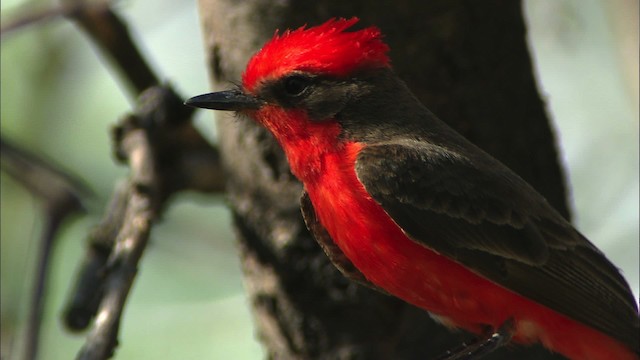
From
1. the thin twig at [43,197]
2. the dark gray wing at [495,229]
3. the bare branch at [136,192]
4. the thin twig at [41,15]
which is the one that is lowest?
the dark gray wing at [495,229]

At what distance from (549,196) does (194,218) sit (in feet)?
7.72

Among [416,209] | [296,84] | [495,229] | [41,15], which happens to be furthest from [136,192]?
[495,229]

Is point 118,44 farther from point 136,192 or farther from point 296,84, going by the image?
point 296,84

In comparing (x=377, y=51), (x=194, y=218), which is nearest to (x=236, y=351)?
(x=194, y=218)

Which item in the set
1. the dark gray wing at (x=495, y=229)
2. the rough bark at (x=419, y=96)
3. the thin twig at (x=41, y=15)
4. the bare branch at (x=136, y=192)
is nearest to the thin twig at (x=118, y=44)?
the thin twig at (x=41, y=15)

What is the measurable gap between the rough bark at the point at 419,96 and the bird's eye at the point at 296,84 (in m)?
0.48

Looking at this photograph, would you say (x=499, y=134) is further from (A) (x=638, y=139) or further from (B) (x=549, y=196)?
(A) (x=638, y=139)

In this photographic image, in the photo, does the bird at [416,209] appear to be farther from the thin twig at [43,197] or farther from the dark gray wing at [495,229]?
the thin twig at [43,197]

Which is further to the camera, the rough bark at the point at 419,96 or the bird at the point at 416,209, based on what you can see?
the rough bark at the point at 419,96

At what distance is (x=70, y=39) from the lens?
657cm

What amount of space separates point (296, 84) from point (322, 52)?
0.61 ft

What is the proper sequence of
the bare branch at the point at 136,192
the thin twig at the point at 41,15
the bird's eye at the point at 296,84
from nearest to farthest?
the bare branch at the point at 136,192 < the bird's eye at the point at 296,84 < the thin twig at the point at 41,15

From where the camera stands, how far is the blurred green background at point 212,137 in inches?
246

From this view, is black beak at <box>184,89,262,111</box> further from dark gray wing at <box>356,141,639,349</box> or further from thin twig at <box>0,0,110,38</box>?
thin twig at <box>0,0,110,38</box>
